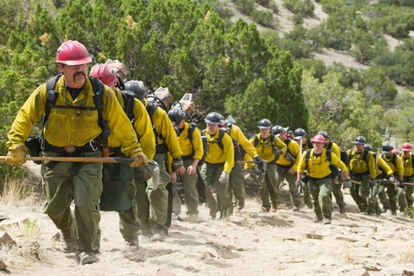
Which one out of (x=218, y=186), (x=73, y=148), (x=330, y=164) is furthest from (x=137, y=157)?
(x=330, y=164)

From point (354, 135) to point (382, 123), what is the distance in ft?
65.2

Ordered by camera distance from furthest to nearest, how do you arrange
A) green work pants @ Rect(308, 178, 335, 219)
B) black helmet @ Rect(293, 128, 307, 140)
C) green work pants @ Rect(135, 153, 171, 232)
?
black helmet @ Rect(293, 128, 307, 140) → green work pants @ Rect(308, 178, 335, 219) → green work pants @ Rect(135, 153, 171, 232)

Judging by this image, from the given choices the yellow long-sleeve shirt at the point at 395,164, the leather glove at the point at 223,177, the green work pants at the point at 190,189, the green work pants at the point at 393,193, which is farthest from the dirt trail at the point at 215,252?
the yellow long-sleeve shirt at the point at 395,164

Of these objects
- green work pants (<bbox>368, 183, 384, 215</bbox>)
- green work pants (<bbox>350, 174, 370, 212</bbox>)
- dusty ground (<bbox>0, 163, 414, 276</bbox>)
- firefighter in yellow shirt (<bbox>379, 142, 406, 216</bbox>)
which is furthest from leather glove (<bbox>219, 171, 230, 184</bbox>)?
firefighter in yellow shirt (<bbox>379, 142, 406, 216</bbox>)

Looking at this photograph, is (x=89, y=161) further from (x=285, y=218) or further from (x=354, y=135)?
(x=354, y=135)

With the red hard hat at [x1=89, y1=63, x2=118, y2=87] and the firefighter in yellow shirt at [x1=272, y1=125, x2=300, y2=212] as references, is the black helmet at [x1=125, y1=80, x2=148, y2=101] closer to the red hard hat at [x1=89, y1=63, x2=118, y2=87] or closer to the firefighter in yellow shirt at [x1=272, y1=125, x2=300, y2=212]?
the red hard hat at [x1=89, y1=63, x2=118, y2=87]

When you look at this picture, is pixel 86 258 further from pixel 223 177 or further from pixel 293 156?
pixel 293 156

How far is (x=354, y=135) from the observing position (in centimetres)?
2722

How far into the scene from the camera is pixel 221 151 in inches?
483

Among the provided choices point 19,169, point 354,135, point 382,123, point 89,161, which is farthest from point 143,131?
point 382,123

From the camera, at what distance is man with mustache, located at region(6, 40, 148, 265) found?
5855 mm

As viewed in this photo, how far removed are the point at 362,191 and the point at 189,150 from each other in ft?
26.8

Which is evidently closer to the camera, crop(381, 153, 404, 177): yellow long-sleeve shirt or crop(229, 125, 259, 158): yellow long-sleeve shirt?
crop(229, 125, 259, 158): yellow long-sleeve shirt

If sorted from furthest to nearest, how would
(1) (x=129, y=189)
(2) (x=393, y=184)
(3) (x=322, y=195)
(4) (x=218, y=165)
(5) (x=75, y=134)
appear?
(2) (x=393, y=184)
(3) (x=322, y=195)
(4) (x=218, y=165)
(1) (x=129, y=189)
(5) (x=75, y=134)
